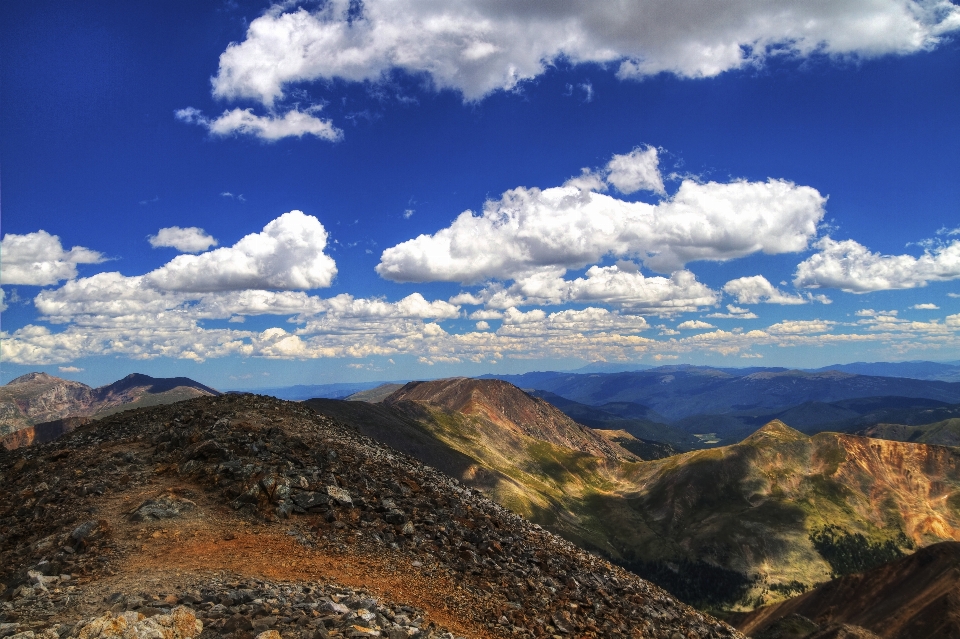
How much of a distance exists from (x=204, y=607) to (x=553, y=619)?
45.3ft

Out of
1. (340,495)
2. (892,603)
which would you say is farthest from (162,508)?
(892,603)

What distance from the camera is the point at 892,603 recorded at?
4296 inches

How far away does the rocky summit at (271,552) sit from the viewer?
53.0ft

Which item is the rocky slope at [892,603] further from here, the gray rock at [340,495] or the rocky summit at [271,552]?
the gray rock at [340,495]

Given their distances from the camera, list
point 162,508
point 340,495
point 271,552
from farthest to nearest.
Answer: point 340,495 < point 162,508 < point 271,552

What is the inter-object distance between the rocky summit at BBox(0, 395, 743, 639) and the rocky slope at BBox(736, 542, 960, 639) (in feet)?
280

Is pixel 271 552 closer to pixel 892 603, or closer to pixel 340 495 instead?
pixel 340 495

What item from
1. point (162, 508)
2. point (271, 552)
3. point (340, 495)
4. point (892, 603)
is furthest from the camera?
point (892, 603)

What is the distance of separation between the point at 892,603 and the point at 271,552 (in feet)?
456

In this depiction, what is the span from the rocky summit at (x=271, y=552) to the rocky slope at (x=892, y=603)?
280ft

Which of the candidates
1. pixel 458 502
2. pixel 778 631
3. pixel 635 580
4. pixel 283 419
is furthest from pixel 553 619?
pixel 778 631

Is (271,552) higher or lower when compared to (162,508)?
lower

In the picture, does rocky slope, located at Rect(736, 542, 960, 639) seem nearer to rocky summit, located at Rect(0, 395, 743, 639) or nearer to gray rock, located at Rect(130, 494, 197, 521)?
rocky summit, located at Rect(0, 395, 743, 639)

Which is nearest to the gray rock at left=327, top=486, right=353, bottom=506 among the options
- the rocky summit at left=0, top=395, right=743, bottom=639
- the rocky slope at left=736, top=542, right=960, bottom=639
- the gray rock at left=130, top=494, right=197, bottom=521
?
the rocky summit at left=0, top=395, right=743, bottom=639
